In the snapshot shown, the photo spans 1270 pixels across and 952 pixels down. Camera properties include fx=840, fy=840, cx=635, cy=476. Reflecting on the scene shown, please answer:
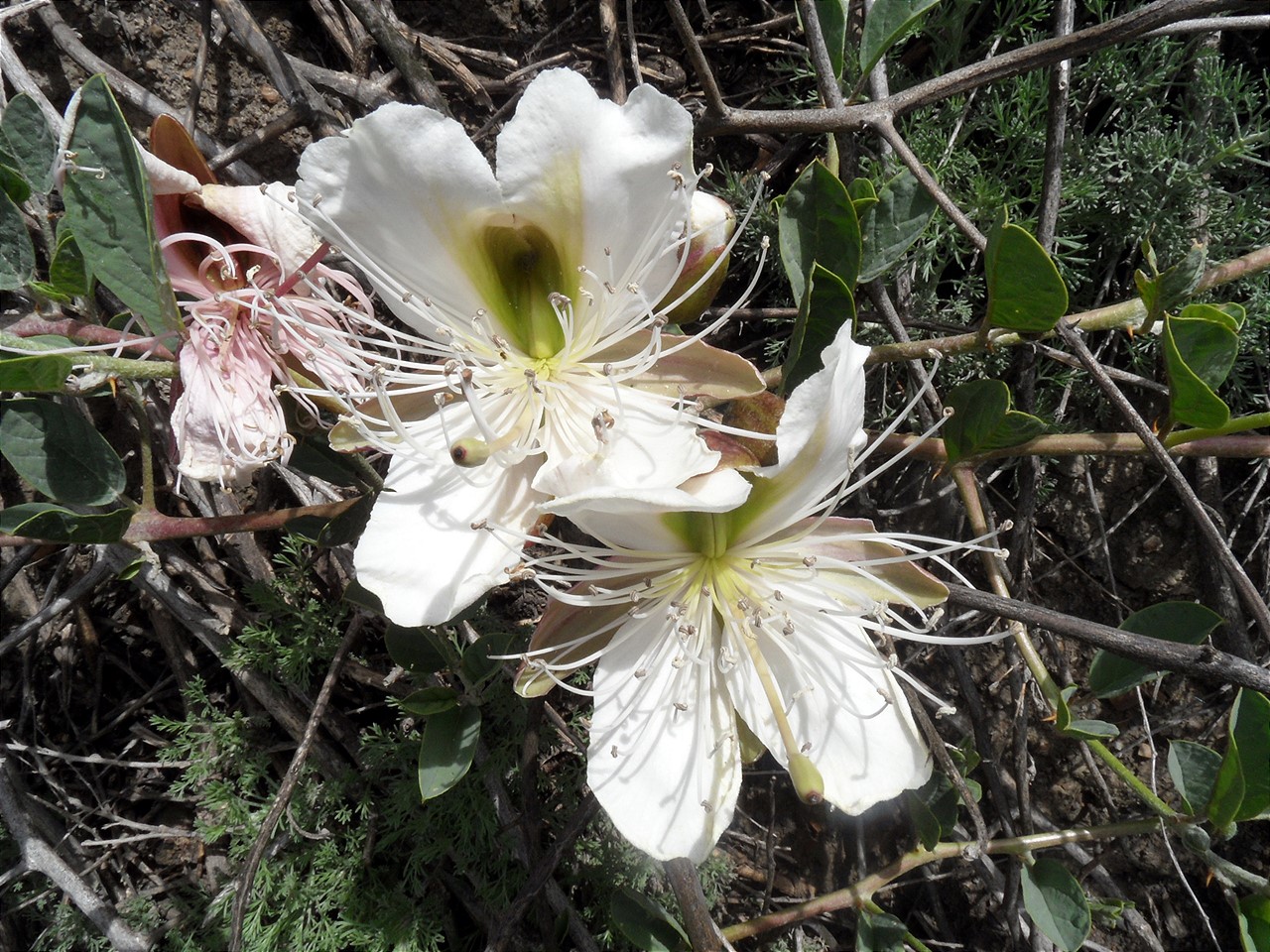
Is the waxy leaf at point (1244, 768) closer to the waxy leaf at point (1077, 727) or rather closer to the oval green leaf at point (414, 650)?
the waxy leaf at point (1077, 727)

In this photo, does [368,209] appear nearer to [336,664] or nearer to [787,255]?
[787,255]

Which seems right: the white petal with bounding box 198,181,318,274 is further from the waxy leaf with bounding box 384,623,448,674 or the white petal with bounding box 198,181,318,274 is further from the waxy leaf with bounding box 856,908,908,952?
the waxy leaf with bounding box 856,908,908,952

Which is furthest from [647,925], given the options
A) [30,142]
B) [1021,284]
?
[30,142]

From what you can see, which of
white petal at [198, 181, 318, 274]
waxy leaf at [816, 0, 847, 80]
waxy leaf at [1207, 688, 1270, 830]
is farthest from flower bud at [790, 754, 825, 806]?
waxy leaf at [816, 0, 847, 80]

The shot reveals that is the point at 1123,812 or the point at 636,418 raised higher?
the point at 636,418

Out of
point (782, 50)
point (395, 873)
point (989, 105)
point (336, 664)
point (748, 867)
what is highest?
point (782, 50)

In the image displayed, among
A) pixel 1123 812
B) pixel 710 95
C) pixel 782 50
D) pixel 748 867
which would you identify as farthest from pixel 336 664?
pixel 1123 812

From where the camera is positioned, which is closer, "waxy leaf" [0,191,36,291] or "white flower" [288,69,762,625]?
"white flower" [288,69,762,625]
